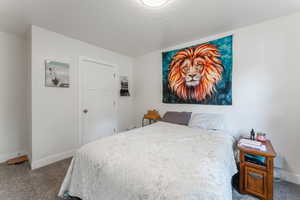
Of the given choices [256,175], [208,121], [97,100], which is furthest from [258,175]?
[97,100]

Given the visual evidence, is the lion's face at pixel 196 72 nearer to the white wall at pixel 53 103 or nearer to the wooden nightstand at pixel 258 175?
the wooden nightstand at pixel 258 175

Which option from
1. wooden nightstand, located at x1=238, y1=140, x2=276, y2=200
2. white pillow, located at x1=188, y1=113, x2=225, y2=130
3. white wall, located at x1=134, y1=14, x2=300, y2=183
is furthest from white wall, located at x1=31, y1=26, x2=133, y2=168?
wooden nightstand, located at x1=238, y1=140, x2=276, y2=200

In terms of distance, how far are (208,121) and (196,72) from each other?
3.29 ft

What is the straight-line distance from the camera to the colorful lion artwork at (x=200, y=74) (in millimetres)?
2329

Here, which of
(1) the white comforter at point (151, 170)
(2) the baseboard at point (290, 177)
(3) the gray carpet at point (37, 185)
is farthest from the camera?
(2) the baseboard at point (290, 177)

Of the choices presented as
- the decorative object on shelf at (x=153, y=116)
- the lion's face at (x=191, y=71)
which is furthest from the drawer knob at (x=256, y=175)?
the decorative object on shelf at (x=153, y=116)

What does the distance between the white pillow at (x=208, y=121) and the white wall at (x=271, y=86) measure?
0.18 metres

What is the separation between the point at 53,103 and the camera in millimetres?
2377

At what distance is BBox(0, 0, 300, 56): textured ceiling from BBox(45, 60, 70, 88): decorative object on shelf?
0.60 metres

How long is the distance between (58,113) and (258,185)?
3.22 metres

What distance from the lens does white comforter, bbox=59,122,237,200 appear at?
85 centimetres

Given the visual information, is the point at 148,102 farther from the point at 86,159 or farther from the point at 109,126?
the point at 86,159

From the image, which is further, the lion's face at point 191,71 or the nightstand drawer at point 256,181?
the lion's face at point 191,71

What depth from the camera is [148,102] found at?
11.6 feet
